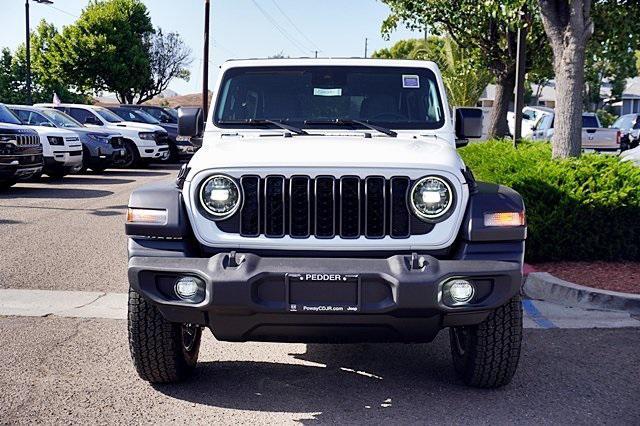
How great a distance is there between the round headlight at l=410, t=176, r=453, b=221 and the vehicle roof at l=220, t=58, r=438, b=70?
68.0 inches

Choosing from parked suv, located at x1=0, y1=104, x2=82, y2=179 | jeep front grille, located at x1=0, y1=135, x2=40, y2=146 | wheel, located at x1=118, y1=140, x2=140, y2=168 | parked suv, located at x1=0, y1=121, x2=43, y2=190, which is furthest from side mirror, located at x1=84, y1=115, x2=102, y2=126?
jeep front grille, located at x1=0, y1=135, x2=40, y2=146

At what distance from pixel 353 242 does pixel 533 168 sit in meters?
5.17

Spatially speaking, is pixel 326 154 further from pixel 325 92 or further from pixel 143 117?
pixel 143 117

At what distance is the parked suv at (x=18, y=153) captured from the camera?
14977 millimetres

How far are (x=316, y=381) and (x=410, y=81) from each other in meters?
2.22

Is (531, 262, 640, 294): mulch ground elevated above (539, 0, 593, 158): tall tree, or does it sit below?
below

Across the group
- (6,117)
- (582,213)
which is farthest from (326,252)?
(6,117)

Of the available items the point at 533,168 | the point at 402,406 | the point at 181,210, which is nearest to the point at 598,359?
the point at 402,406

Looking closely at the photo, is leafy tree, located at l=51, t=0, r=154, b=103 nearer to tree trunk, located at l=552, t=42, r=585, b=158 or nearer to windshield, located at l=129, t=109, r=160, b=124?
windshield, located at l=129, t=109, r=160, b=124

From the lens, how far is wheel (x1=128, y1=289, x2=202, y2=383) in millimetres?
4668

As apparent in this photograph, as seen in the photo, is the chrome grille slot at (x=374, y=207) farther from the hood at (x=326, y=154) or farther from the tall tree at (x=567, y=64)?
the tall tree at (x=567, y=64)

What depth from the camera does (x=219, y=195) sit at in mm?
4520

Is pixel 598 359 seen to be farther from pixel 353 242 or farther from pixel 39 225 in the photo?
pixel 39 225

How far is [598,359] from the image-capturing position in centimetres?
569
